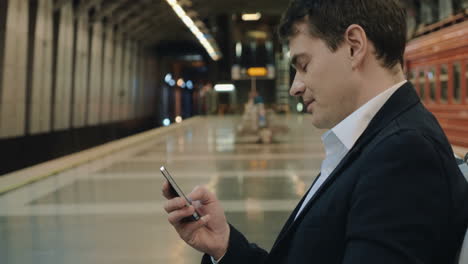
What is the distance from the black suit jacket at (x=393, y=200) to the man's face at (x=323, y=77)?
0.38 ft

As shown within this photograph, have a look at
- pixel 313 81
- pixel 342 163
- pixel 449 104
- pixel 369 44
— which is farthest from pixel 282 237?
pixel 449 104

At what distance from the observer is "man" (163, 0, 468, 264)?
132 centimetres

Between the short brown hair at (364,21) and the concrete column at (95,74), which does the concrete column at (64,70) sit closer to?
the concrete column at (95,74)

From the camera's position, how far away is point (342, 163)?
1.55 m

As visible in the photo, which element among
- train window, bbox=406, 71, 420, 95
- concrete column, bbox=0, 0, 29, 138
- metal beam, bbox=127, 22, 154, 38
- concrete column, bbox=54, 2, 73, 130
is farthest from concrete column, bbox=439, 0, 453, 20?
metal beam, bbox=127, 22, 154, 38

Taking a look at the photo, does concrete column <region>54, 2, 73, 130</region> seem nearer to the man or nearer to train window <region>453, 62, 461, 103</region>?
train window <region>453, 62, 461, 103</region>

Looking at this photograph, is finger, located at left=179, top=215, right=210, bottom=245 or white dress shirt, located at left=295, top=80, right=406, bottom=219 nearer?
white dress shirt, located at left=295, top=80, right=406, bottom=219

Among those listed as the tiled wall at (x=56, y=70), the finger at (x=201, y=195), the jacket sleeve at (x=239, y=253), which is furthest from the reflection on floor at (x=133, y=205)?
the tiled wall at (x=56, y=70)

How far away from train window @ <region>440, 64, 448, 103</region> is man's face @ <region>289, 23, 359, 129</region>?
1162 centimetres

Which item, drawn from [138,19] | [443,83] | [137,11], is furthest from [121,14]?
[443,83]

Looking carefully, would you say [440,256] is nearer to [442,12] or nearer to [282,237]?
[282,237]

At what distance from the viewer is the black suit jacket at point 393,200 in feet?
4.31

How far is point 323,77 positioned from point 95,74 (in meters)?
35.5

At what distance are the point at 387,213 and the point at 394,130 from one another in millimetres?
212
